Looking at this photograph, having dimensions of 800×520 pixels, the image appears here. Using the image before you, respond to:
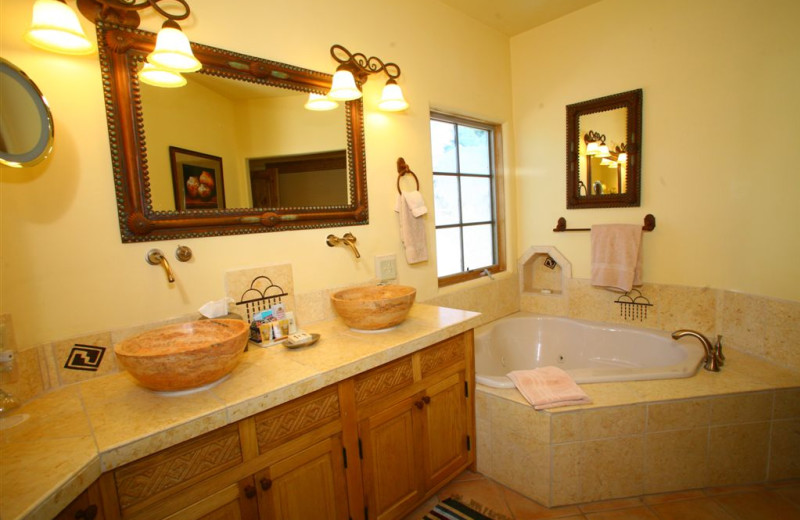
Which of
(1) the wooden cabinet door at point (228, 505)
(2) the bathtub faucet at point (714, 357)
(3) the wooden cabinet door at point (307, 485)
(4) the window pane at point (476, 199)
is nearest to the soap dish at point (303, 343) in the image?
(3) the wooden cabinet door at point (307, 485)

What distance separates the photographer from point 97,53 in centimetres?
121

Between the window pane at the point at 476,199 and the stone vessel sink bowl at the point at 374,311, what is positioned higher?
the window pane at the point at 476,199

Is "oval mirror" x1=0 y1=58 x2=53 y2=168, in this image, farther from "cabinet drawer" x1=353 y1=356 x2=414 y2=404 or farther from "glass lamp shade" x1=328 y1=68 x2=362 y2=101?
"cabinet drawer" x1=353 y1=356 x2=414 y2=404

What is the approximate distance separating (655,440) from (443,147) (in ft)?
6.58

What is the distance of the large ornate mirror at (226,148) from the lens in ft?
4.15

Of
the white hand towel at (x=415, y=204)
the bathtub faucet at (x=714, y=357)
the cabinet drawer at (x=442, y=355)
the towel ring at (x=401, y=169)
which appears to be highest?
the towel ring at (x=401, y=169)

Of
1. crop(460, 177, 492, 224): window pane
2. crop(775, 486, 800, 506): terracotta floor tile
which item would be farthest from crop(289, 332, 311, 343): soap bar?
crop(775, 486, 800, 506): terracotta floor tile

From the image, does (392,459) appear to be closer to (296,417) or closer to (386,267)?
(296,417)

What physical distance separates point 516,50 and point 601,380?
249cm

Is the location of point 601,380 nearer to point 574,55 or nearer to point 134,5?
point 574,55

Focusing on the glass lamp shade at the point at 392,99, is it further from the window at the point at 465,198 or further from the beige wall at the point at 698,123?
the beige wall at the point at 698,123

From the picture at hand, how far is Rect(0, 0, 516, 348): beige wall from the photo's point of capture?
1123mm

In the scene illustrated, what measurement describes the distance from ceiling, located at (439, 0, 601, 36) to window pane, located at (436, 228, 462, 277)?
4.76ft

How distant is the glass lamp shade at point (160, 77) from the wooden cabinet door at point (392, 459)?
4.58 ft
